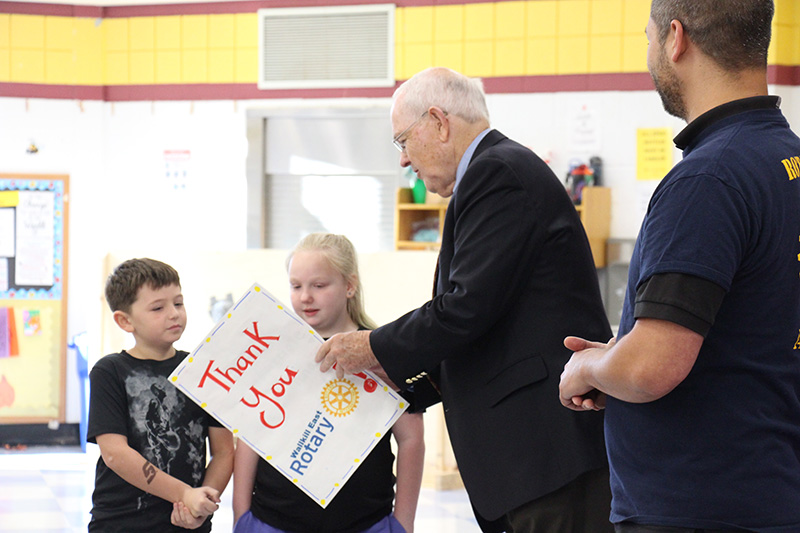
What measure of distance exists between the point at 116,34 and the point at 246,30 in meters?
1.07

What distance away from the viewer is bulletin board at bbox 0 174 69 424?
6570mm

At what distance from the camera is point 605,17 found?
5.92 m

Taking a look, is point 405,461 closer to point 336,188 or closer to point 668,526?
point 668,526

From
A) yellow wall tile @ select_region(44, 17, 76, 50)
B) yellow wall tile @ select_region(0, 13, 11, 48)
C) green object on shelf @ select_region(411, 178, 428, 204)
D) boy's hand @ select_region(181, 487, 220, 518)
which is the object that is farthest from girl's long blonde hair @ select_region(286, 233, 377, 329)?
yellow wall tile @ select_region(0, 13, 11, 48)

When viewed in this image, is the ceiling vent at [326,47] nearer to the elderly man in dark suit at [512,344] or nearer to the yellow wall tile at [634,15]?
the yellow wall tile at [634,15]

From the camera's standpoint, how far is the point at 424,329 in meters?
1.70

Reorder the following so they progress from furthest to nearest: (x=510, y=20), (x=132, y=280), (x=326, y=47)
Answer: (x=326, y=47)
(x=510, y=20)
(x=132, y=280)

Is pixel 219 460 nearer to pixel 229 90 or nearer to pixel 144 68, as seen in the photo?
pixel 229 90

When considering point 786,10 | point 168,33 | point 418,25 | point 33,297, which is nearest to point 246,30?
point 168,33

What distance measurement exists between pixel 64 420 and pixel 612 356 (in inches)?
243

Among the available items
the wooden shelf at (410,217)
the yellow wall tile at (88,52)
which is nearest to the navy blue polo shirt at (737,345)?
the wooden shelf at (410,217)

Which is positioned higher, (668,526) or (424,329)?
(424,329)

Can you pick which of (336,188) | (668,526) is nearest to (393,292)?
(336,188)

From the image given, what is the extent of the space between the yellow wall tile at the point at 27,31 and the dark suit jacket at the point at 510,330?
5895 millimetres
